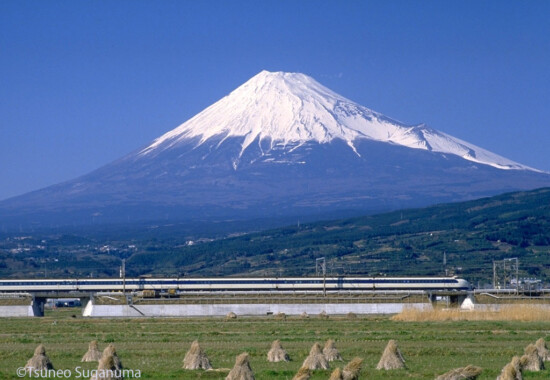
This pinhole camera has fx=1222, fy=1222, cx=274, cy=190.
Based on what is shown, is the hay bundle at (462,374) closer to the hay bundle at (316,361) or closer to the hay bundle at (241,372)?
the hay bundle at (241,372)

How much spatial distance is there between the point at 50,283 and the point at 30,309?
2129cm

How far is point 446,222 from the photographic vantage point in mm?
188875

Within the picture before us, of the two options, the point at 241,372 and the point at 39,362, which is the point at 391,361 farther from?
the point at 39,362

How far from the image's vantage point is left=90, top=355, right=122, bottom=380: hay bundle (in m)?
24.3

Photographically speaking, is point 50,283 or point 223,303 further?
point 50,283

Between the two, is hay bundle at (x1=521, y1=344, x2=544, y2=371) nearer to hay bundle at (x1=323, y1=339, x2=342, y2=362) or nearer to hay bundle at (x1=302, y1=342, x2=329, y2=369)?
hay bundle at (x1=302, y1=342, x2=329, y2=369)

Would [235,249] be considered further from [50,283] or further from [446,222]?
[50,283]

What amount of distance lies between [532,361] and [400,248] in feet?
446

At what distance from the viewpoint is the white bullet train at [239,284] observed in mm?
93875

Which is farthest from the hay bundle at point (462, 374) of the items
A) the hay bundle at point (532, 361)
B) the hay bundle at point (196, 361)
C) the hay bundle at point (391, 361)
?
the hay bundle at point (196, 361)

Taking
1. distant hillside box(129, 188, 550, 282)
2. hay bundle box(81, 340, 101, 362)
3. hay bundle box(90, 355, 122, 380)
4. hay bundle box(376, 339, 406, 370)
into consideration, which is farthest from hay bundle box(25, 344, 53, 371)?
distant hillside box(129, 188, 550, 282)

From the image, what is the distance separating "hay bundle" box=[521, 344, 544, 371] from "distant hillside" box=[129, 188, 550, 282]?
93.5 metres

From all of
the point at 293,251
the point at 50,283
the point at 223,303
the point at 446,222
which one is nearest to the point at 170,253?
the point at 293,251

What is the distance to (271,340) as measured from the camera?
40.9 m
